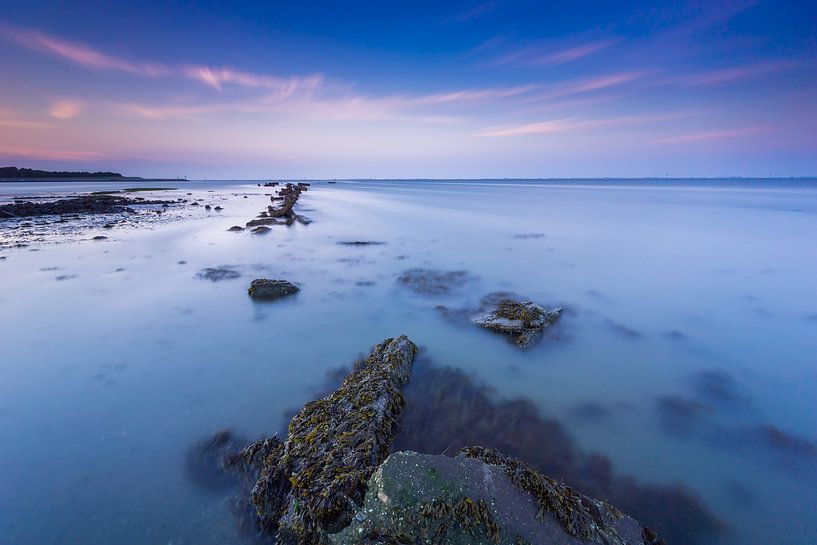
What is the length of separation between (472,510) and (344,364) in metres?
3.64

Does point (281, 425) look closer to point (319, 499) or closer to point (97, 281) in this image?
point (319, 499)

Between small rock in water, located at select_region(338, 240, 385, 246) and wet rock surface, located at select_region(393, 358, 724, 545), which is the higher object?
wet rock surface, located at select_region(393, 358, 724, 545)

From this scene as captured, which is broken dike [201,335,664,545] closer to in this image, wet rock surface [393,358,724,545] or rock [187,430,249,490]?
rock [187,430,249,490]

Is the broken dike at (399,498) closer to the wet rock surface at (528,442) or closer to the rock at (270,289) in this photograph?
the wet rock surface at (528,442)

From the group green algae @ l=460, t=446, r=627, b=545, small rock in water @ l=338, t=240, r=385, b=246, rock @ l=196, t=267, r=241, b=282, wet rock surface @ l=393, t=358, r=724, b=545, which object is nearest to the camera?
green algae @ l=460, t=446, r=627, b=545

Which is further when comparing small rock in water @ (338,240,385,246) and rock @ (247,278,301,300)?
small rock in water @ (338,240,385,246)

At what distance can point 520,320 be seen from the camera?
6738mm

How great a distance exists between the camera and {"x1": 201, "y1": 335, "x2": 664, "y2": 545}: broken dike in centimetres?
237

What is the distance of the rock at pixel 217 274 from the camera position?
10062 mm

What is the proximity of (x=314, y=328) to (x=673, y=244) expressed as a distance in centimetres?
1695

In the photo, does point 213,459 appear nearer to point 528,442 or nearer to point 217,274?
point 528,442

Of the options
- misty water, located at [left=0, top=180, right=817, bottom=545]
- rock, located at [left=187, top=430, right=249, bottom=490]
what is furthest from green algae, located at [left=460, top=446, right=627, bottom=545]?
rock, located at [left=187, top=430, right=249, bottom=490]

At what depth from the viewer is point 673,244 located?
16047 millimetres

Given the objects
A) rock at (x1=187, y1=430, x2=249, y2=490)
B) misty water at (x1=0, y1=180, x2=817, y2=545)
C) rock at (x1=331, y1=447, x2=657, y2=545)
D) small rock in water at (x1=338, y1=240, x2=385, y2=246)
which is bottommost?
small rock in water at (x1=338, y1=240, x2=385, y2=246)
